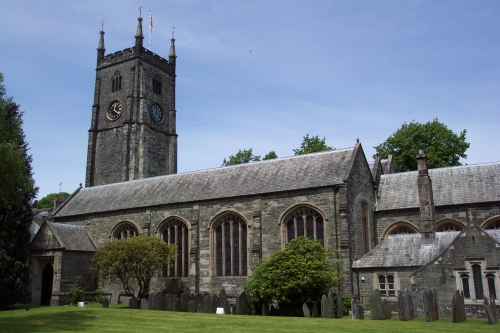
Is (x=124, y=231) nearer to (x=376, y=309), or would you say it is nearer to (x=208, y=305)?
(x=208, y=305)

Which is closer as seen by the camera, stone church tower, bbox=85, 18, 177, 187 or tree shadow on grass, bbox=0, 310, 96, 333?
tree shadow on grass, bbox=0, 310, 96, 333

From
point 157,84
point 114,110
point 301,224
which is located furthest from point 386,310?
point 157,84

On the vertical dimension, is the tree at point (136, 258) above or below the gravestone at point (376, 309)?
above

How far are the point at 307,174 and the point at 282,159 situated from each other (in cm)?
365

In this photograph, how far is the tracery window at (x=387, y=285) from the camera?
2717 centimetres

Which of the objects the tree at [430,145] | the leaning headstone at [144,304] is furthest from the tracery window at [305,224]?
the tree at [430,145]

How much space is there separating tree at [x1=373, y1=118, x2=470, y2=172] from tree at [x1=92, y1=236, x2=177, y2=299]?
25.4m

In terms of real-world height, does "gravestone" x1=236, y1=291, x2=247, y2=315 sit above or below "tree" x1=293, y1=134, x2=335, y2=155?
below

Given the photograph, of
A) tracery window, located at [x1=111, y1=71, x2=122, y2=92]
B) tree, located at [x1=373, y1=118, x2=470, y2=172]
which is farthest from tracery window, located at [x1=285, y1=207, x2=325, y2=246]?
tracery window, located at [x1=111, y1=71, x2=122, y2=92]

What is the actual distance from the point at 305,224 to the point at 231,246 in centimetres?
547

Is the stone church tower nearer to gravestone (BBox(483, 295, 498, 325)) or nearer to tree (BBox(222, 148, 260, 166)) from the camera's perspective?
tree (BBox(222, 148, 260, 166))

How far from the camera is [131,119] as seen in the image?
53.7m

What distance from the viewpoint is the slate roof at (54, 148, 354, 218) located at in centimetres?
3212

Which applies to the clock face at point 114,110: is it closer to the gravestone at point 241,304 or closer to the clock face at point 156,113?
the clock face at point 156,113
